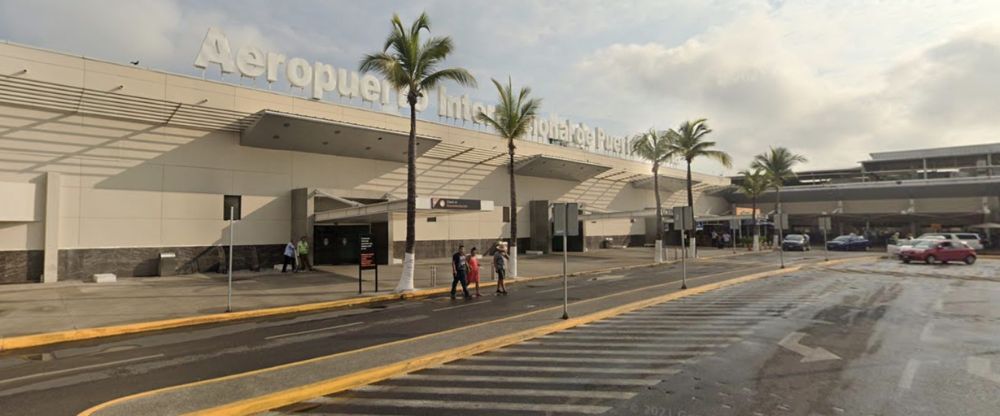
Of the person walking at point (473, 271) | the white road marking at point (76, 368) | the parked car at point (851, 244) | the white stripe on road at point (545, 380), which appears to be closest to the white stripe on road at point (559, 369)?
the white stripe on road at point (545, 380)

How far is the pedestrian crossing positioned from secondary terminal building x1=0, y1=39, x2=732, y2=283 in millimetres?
11320

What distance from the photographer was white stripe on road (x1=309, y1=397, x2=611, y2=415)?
5309mm

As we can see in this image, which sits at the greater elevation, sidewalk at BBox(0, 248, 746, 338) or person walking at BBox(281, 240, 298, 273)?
person walking at BBox(281, 240, 298, 273)

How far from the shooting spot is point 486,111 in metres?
32.1

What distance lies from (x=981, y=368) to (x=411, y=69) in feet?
53.4

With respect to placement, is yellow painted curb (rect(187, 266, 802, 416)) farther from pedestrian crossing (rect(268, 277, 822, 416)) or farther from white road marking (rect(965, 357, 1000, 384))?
white road marking (rect(965, 357, 1000, 384))

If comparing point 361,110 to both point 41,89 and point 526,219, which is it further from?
point 526,219

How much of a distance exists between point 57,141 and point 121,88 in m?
2.97

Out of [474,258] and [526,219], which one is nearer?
[474,258]

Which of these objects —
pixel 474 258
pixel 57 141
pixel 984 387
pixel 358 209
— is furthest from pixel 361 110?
pixel 984 387

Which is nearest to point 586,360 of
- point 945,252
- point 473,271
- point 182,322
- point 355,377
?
point 355,377

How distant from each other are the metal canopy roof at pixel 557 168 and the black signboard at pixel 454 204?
13891 millimetres

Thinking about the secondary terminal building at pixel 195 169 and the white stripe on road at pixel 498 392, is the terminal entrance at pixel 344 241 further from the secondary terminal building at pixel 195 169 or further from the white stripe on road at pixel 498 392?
the white stripe on road at pixel 498 392

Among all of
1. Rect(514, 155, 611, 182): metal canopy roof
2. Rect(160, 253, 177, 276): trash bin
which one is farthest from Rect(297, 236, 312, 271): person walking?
Rect(514, 155, 611, 182): metal canopy roof
